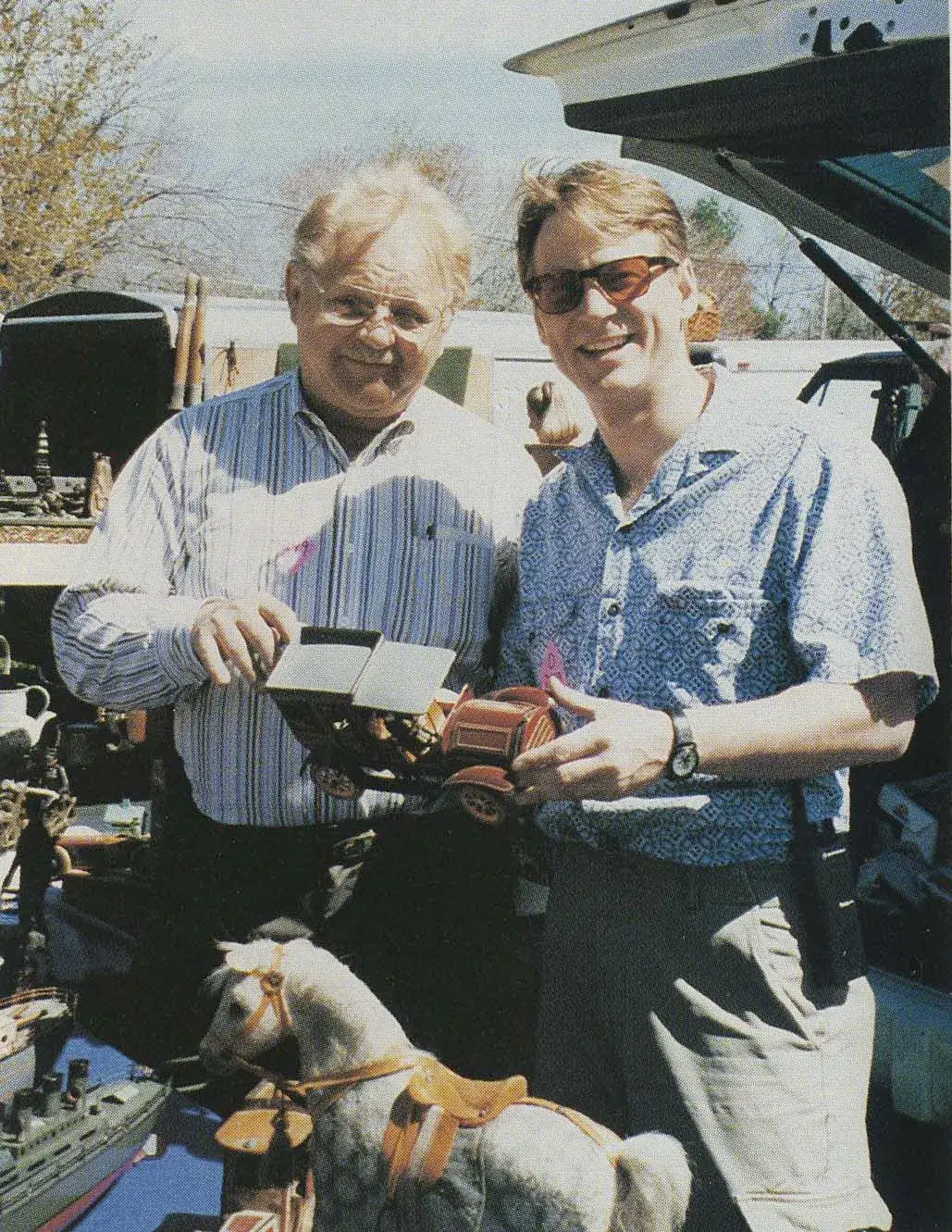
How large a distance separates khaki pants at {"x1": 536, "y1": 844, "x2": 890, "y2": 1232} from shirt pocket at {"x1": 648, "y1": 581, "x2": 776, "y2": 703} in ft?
0.69

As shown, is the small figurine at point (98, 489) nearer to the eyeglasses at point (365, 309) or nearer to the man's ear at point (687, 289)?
the eyeglasses at point (365, 309)

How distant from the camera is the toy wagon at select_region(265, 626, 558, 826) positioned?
120cm

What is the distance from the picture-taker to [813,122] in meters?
1.73

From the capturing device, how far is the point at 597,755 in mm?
1148

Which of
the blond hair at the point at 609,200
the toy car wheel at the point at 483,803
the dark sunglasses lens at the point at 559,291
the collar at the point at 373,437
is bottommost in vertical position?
the toy car wheel at the point at 483,803

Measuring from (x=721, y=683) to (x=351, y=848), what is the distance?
588 millimetres

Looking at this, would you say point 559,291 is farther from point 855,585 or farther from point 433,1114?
point 433,1114

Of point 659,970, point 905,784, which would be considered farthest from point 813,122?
point 905,784

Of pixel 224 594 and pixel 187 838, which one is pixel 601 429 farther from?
pixel 187 838

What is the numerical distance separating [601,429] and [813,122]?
2.14 ft

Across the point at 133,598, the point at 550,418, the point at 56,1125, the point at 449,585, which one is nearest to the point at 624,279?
the point at 449,585

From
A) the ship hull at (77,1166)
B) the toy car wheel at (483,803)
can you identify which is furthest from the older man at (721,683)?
the ship hull at (77,1166)

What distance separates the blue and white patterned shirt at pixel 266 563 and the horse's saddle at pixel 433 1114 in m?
0.37

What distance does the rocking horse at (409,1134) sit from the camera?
1.28m
